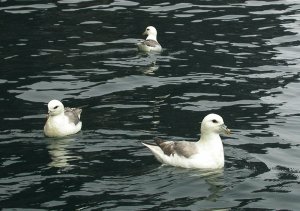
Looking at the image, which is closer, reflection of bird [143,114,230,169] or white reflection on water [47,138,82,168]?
reflection of bird [143,114,230,169]

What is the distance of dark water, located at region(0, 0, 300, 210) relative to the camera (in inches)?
592

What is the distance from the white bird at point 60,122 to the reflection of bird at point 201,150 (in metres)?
3.00

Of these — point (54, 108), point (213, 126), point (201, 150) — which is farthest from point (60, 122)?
point (213, 126)

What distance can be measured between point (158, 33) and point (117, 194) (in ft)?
56.8

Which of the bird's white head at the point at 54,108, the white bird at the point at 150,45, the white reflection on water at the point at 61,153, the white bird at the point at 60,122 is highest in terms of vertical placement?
the white bird at the point at 150,45

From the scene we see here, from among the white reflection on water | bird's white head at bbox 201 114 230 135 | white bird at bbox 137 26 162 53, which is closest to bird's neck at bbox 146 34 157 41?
white bird at bbox 137 26 162 53

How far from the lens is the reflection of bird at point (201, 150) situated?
53.0ft

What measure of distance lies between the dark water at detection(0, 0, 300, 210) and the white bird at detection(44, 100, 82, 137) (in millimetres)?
309

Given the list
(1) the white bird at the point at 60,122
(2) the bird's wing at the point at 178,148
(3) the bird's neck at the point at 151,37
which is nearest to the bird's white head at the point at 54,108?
(1) the white bird at the point at 60,122

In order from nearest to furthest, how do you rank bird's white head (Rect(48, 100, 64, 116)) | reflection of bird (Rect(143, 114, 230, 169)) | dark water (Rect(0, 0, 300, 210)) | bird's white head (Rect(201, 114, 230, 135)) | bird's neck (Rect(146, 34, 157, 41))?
dark water (Rect(0, 0, 300, 210)) → reflection of bird (Rect(143, 114, 230, 169)) → bird's white head (Rect(201, 114, 230, 135)) → bird's white head (Rect(48, 100, 64, 116)) → bird's neck (Rect(146, 34, 157, 41))

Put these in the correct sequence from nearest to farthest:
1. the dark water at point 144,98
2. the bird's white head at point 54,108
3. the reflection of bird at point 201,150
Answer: the dark water at point 144,98 < the reflection of bird at point 201,150 < the bird's white head at point 54,108

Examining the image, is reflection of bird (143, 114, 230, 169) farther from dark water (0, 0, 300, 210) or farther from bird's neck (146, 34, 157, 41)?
bird's neck (146, 34, 157, 41)

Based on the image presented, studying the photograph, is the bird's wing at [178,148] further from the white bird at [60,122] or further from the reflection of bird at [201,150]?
the white bird at [60,122]

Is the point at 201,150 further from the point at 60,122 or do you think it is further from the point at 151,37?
the point at 151,37
